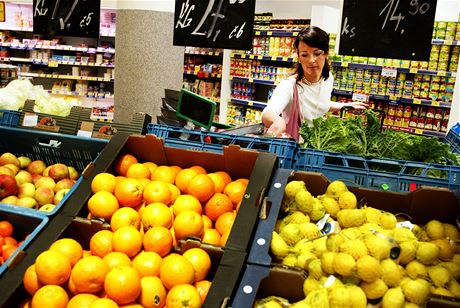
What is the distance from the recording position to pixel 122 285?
1.49 metres

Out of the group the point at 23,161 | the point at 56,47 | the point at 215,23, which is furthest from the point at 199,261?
the point at 56,47

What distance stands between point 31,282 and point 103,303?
335 mm

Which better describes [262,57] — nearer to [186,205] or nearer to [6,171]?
[6,171]

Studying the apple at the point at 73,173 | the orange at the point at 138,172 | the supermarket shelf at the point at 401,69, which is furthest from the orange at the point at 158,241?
the supermarket shelf at the point at 401,69

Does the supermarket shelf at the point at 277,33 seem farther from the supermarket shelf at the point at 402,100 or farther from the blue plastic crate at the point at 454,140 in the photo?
the blue plastic crate at the point at 454,140

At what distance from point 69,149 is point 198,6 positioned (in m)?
1.45

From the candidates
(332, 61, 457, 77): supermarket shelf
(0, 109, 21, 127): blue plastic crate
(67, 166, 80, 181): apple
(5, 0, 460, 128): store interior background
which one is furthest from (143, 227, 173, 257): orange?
(332, 61, 457, 77): supermarket shelf

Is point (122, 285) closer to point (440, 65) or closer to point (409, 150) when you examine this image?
point (409, 150)

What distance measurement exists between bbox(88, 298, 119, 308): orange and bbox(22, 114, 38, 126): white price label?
170 centimetres

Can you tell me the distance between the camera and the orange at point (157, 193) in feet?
6.28

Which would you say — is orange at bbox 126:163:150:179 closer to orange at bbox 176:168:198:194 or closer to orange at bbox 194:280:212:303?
orange at bbox 176:168:198:194

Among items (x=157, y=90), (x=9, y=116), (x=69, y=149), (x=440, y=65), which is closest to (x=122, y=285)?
(x=69, y=149)

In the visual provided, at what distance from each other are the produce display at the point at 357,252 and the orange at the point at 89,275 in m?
0.54

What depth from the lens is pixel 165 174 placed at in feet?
6.90
